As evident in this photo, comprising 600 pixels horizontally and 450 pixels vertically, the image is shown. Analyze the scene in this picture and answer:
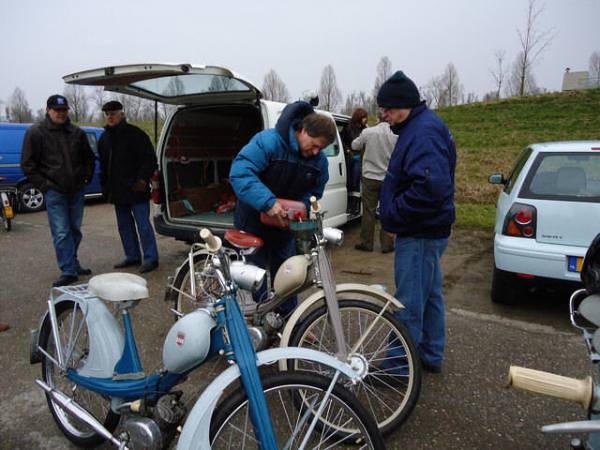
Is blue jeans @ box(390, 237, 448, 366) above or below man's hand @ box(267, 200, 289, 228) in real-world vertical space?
below

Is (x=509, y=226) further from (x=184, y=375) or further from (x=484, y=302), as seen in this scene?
(x=184, y=375)

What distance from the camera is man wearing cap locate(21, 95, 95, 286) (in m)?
4.50

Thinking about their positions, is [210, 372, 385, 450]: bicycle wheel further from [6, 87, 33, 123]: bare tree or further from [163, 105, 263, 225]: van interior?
[6, 87, 33, 123]: bare tree

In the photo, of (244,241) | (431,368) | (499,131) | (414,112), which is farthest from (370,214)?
(499,131)

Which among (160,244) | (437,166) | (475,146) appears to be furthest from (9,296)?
(475,146)

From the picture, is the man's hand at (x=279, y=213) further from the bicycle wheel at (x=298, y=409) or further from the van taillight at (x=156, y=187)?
the van taillight at (x=156, y=187)

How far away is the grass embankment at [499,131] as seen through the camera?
364 inches

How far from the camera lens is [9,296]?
4477 millimetres

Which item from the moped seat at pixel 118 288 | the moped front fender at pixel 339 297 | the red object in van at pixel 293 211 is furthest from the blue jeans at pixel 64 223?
the moped front fender at pixel 339 297

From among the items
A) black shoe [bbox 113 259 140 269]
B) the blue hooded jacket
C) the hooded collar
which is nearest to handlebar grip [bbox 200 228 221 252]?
the blue hooded jacket

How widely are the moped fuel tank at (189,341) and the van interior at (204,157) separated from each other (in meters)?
3.24

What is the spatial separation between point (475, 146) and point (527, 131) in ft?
11.3

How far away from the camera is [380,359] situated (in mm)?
2555

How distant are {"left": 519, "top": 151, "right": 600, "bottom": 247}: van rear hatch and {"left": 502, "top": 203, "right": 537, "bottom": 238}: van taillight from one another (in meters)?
0.05
